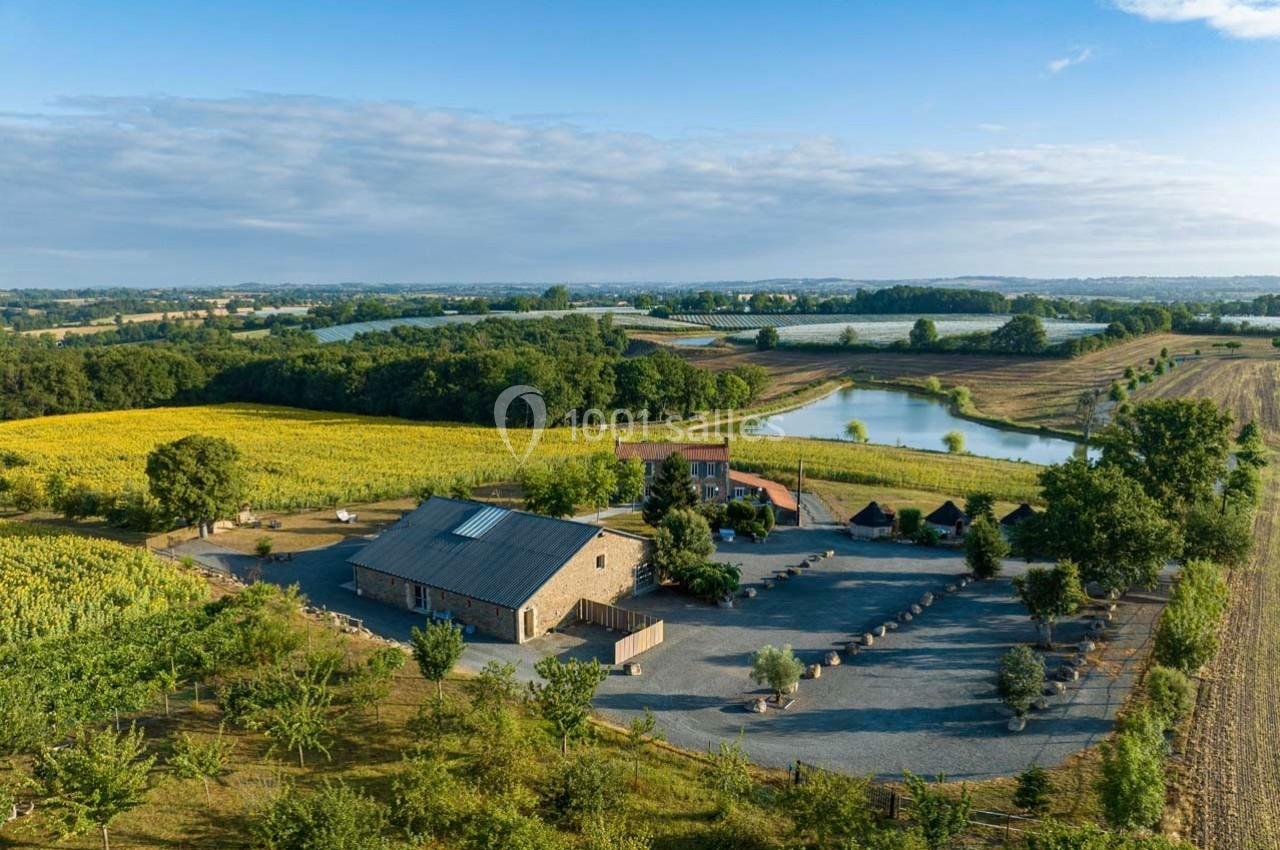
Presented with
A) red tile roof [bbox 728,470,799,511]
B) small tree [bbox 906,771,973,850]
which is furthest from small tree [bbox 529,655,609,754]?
red tile roof [bbox 728,470,799,511]

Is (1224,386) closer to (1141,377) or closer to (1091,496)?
(1141,377)

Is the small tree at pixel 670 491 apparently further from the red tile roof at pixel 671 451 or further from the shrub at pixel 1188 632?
the shrub at pixel 1188 632

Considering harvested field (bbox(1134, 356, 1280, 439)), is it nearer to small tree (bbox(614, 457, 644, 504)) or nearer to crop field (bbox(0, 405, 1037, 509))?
crop field (bbox(0, 405, 1037, 509))

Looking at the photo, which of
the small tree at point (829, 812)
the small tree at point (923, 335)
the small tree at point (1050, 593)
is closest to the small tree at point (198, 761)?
the small tree at point (829, 812)

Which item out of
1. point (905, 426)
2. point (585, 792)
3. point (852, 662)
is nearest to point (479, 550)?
point (852, 662)

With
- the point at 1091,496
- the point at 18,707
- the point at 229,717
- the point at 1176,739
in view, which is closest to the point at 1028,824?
the point at 1176,739

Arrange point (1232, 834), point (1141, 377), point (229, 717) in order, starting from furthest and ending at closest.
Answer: point (1141, 377) → point (229, 717) → point (1232, 834)
